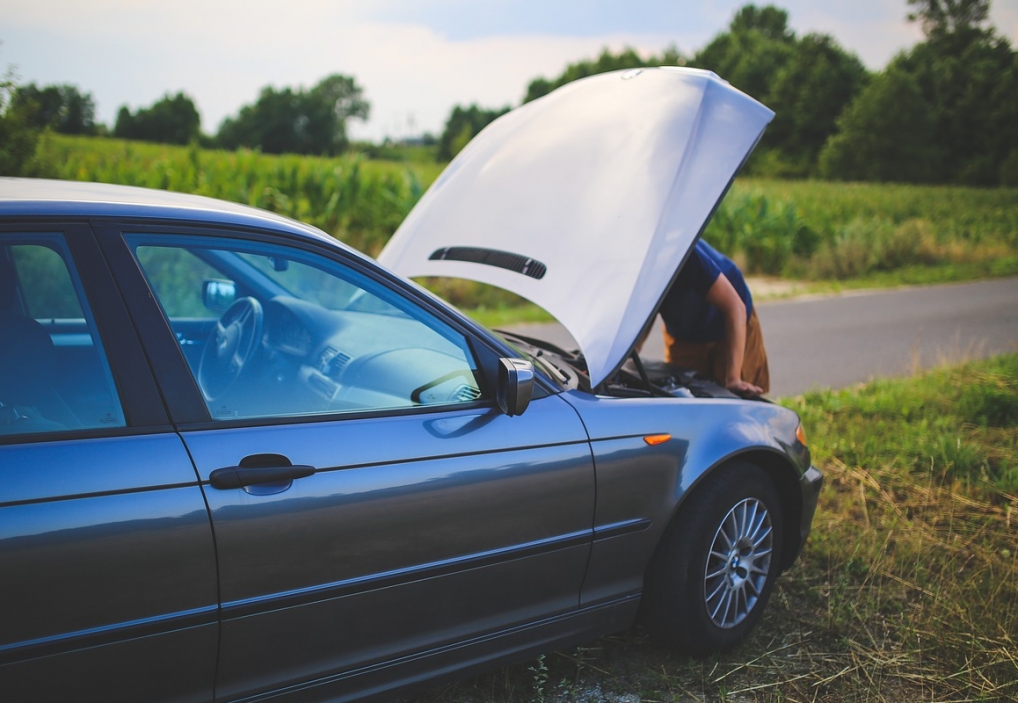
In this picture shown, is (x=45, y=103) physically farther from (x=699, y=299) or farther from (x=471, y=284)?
(x=699, y=299)

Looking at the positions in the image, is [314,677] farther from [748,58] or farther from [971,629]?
[748,58]

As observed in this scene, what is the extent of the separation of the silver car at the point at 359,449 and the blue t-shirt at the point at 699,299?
2.05 ft

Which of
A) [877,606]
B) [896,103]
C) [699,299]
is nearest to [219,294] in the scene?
[699,299]

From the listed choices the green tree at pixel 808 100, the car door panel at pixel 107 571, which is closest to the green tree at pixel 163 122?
the car door panel at pixel 107 571

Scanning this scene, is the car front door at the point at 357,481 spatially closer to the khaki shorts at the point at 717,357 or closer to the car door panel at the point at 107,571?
the car door panel at the point at 107,571

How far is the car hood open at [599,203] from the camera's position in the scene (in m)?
3.10

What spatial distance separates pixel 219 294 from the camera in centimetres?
305

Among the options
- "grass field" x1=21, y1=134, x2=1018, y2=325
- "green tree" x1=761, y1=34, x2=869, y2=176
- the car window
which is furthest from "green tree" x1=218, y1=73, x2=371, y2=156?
the car window

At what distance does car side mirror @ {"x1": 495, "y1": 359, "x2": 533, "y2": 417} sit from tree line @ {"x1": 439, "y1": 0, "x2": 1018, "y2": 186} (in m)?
30.8

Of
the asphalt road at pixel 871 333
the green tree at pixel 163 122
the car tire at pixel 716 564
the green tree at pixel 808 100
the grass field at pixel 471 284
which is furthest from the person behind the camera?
the green tree at pixel 808 100

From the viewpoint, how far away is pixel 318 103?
204ft

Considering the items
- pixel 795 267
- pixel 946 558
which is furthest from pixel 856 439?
pixel 795 267

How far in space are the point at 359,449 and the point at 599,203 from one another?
5.48 feet

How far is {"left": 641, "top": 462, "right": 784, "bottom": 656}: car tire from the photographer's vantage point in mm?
2877
